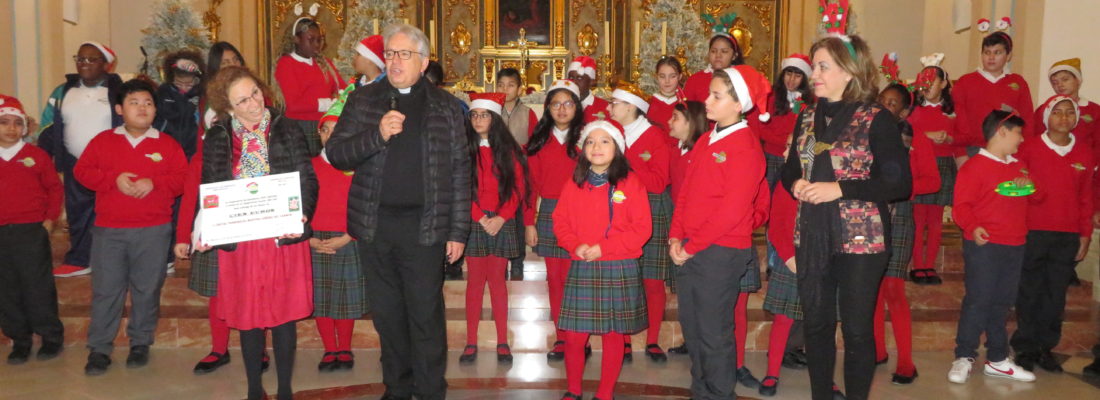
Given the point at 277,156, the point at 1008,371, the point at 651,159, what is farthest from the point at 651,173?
the point at 1008,371

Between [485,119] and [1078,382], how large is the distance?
3.45 m

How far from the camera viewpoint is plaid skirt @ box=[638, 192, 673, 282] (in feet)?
15.0

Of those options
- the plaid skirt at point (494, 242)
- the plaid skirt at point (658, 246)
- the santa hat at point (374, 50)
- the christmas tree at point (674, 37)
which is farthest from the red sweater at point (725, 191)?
the christmas tree at point (674, 37)

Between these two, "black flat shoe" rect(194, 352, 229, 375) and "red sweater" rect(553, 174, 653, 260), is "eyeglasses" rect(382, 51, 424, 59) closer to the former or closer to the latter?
"red sweater" rect(553, 174, 653, 260)

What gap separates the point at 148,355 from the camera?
15.9 ft

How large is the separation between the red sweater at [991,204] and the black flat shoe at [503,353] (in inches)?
99.0

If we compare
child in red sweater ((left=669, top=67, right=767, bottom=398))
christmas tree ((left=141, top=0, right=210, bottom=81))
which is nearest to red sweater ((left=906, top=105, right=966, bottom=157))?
child in red sweater ((left=669, top=67, right=767, bottom=398))

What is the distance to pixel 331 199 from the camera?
4391 millimetres

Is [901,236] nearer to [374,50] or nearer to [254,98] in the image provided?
[374,50]

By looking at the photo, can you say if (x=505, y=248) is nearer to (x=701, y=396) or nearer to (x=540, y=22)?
(x=701, y=396)

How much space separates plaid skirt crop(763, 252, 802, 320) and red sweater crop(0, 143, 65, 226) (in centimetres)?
404

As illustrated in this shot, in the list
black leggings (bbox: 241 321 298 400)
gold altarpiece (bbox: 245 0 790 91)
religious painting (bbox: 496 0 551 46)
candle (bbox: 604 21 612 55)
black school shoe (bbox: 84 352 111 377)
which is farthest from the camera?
religious painting (bbox: 496 0 551 46)

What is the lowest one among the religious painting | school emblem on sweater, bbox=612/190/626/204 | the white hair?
school emblem on sweater, bbox=612/190/626/204

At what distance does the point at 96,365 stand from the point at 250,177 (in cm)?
188
